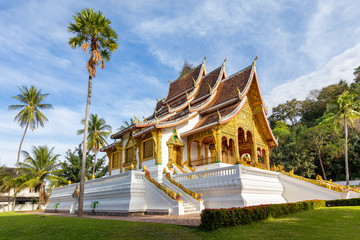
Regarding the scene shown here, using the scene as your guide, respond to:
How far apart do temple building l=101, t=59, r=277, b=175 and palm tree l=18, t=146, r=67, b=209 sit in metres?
11.3

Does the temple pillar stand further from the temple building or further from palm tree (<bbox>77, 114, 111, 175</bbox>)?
palm tree (<bbox>77, 114, 111, 175</bbox>)

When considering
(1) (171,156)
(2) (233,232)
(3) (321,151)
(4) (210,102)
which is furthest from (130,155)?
(3) (321,151)

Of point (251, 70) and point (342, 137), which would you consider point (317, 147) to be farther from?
point (251, 70)

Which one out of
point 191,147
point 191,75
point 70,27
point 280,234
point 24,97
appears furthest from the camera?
point 24,97

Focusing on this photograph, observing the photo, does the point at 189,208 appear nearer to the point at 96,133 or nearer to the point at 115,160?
the point at 115,160

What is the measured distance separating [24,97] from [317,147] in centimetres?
3612

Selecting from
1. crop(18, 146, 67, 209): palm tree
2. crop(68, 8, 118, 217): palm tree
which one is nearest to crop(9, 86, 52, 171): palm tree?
crop(18, 146, 67, 209): palm tree

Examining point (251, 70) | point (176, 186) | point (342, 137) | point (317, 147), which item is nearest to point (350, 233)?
point (176, 186)

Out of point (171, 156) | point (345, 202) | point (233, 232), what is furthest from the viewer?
point (171, 156)

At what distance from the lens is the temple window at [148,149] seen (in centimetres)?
1602

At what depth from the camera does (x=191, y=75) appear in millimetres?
23172

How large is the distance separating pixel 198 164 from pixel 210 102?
4.81 metres

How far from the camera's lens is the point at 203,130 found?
15.8 meters

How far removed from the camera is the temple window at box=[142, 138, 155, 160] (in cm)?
1602
